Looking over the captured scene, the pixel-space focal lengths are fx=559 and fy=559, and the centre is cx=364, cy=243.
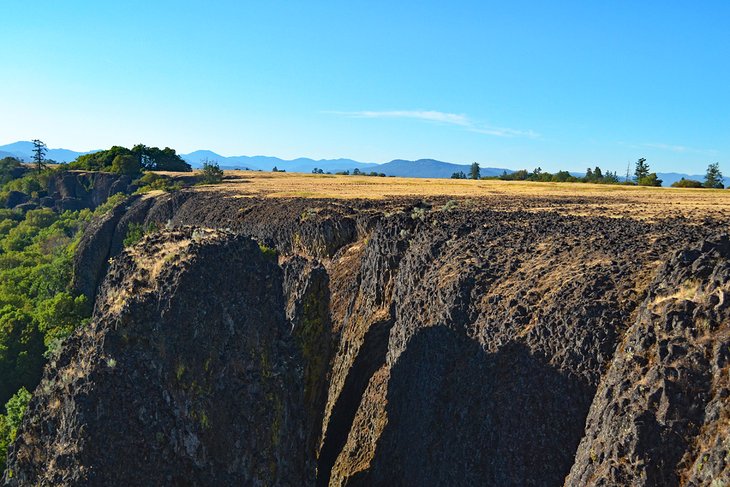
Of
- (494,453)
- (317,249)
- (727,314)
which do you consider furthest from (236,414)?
(317,249)

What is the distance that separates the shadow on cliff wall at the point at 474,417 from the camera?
51.6ft

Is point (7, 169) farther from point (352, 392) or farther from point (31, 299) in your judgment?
point (352, 392)

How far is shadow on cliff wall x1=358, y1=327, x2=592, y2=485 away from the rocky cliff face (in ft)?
0.19

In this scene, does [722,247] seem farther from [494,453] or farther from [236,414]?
[236,414]

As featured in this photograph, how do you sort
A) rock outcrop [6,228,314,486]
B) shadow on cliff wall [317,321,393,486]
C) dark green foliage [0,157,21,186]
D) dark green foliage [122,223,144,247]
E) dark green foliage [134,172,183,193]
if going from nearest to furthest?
rock outcrop [6,228,314,486]
shadow on cliff wall [317,321,393,486]
dark green foliage [122,223,144,247]
dark green foliage [134,172,183,193]
dark green foliage [0,157,21,186]

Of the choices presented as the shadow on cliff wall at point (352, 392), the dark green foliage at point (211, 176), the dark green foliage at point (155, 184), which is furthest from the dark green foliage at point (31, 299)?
the dark green foliage at point (211, 176)

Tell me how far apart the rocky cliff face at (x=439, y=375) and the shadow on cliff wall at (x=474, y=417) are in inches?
2.3

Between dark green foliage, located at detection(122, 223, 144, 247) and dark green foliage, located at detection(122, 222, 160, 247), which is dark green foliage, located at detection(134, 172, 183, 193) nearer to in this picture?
dark green foliage, located at detection(122, 223, 144, 247)

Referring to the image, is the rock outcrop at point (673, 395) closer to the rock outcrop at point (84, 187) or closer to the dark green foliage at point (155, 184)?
the dark green foliage at point (155, 184)

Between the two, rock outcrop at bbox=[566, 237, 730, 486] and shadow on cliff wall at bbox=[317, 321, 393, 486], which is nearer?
rock outcrop at bbox=[566, 237, 730, 486]

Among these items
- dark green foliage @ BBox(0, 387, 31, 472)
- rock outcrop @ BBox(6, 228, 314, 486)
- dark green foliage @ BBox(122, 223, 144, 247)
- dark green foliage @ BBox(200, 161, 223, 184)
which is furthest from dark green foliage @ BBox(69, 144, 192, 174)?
rock outcrop @ BBox(6, 228, 314, 486)

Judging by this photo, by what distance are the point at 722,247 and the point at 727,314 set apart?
275 centimetres

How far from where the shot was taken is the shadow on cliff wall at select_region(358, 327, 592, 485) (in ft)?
51.6

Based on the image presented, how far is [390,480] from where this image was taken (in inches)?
812
